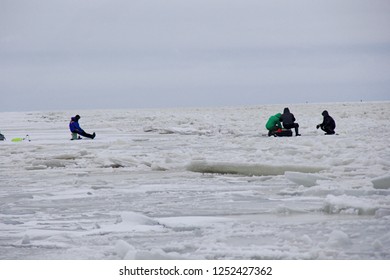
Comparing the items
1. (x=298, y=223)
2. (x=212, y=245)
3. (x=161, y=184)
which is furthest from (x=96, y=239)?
(x=161, y=184)

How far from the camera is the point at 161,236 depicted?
4387 mm

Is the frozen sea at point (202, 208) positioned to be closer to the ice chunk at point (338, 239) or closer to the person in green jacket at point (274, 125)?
the ice chunk at point (338, 239)

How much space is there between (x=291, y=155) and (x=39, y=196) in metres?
4.40

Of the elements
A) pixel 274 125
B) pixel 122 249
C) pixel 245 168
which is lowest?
pixel 122 249

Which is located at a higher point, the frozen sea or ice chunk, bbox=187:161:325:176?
ice chunk, bbox=187:161:325:176

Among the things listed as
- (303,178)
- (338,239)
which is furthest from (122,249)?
(303,178)

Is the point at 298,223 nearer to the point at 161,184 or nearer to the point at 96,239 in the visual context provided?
the point at 96,239

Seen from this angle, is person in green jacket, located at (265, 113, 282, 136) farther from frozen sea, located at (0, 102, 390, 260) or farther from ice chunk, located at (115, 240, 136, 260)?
ice chunk, located at (115, 240, 136, 260)

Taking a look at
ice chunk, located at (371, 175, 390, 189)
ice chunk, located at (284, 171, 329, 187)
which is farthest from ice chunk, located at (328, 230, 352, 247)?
ice chunk, located at (284, 171, 329, 187)

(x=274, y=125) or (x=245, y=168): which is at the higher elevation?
(x=274, y=125)

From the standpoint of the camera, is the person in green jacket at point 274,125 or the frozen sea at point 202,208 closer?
the frozen sea at point 202,208

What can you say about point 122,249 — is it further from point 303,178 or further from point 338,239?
point 303,178

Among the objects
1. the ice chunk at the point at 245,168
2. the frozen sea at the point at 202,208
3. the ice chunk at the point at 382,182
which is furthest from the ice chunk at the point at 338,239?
the ice chunk at the point at 245,168

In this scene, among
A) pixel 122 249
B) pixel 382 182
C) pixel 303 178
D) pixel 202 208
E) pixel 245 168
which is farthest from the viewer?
pixel 245 168
